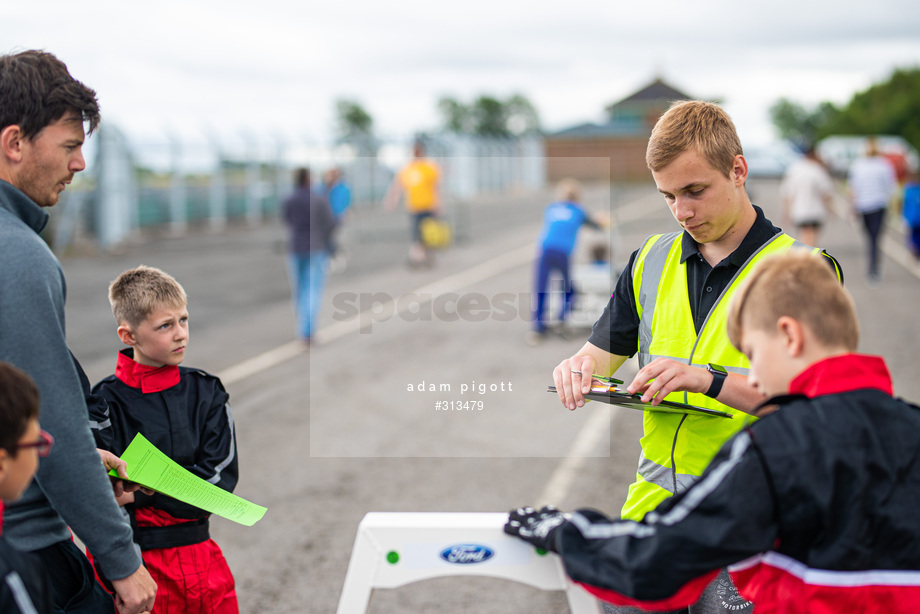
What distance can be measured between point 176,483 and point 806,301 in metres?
1.85

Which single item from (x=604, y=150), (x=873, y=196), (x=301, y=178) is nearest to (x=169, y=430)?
(x=301, y=178)

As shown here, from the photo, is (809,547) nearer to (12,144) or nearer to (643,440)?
(643,440)

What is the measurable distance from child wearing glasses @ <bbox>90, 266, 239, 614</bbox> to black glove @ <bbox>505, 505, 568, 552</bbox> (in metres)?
1.15

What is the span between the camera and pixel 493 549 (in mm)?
2037

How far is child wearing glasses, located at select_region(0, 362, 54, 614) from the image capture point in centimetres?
169

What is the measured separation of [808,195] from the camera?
13.4m

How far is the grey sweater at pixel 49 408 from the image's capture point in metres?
1.96

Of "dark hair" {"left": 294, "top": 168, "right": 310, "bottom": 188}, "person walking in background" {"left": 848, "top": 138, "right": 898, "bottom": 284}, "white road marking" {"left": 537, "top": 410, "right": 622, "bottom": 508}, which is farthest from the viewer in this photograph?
"person walking in background" {"left": 848, "top": 138, "right": 898, "bottom": 284}

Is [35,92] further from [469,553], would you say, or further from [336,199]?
[336,199]

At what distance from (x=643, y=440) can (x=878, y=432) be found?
0.98 meters

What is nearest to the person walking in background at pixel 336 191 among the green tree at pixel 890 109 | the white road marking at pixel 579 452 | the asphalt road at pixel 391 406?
the asphalt road at pixel 391 406

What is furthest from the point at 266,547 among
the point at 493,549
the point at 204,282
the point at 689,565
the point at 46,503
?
the point at 204,282

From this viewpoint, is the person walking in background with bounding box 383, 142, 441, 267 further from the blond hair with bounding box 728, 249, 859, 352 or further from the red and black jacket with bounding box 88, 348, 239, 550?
the blond hair with bounding box 728, 249, 859, 352

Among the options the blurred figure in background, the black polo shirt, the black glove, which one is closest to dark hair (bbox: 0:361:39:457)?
the black glove
